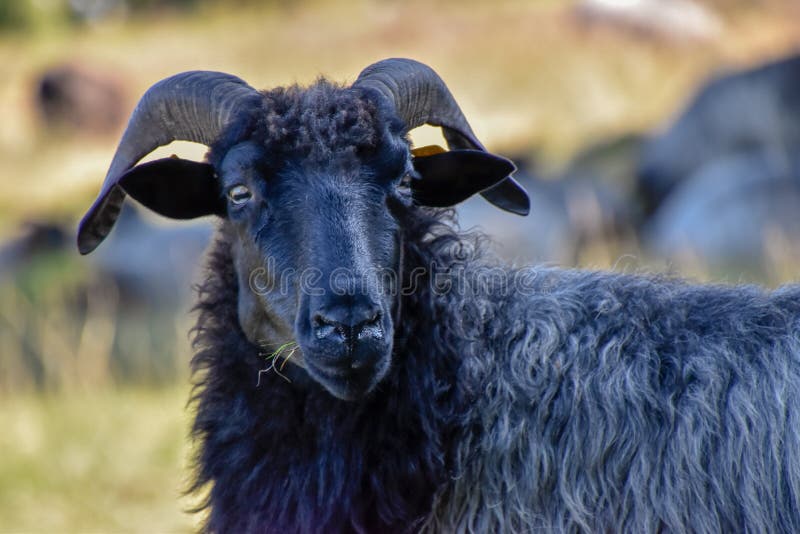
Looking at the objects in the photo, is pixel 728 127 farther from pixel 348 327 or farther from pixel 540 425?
pixel 348 327

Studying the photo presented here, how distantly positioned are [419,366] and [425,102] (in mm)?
1298

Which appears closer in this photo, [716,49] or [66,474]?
[66,474]

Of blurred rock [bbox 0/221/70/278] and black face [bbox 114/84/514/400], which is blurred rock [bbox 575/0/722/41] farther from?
black face [bbox 114/84/514/400]

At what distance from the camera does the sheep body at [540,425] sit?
11.7 ft

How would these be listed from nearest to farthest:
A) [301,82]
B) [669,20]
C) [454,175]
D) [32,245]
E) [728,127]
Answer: [454,175] < [301,82] < [728,127] < [32,245] < [669,20]

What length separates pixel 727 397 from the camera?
3.65 m

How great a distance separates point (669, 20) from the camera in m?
21.7

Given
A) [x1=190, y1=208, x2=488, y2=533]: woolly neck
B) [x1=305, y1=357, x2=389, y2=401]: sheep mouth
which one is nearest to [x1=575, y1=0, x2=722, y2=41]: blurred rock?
[x1=190, y1=208, x2=488, y2=533]: woolly neck

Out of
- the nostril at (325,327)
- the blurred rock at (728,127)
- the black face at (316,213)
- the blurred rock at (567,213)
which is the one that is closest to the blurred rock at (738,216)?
the blurred rock at (728,127)

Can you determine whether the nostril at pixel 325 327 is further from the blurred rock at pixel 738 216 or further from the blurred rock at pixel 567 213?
the blurred rock at pixel 738 216

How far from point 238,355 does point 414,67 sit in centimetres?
153

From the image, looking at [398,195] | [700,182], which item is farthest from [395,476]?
[700,182]

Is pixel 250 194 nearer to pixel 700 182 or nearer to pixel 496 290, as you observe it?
pixel 496 290

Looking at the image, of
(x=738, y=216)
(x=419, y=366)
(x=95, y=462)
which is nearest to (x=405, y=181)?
(x=419, y=366)
